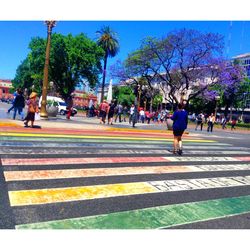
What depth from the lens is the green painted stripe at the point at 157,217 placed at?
374 cm

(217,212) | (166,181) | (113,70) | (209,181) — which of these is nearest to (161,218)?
(217,212)

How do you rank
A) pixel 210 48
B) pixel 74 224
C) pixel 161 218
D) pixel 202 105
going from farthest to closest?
pixel 202 105
pixel 210 48
pixel 161 218
pixel 74 224

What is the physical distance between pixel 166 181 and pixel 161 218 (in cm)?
209

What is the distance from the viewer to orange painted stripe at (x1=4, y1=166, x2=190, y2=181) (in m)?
5.65

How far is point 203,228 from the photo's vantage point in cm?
390

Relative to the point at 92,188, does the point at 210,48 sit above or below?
above

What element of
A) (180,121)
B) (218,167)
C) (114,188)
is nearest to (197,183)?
(114,188)

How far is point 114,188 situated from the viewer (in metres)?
5.36

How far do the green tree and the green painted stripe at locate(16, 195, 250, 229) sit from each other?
161 feet

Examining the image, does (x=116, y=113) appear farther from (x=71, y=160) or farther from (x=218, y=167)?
(x=71, y=160)

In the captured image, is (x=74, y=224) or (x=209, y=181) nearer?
(x=74, y=224)

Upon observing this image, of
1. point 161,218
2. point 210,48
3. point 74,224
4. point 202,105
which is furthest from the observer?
point 202,105
